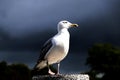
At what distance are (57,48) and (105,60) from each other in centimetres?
7506

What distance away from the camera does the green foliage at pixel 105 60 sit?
8506cm

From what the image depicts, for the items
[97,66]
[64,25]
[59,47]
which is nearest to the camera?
[59,47]

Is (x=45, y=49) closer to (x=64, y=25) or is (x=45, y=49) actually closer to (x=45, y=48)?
(x=45, y=48)

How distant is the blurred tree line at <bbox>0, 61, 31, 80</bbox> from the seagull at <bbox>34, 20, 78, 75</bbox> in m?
57.2

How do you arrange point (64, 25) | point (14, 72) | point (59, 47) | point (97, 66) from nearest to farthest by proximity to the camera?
1. point (59, 47)
2. point (64, 25)
3. point (14, 72)
4. point (97, 66)

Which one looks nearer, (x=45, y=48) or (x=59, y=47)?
(x=59, y=47)

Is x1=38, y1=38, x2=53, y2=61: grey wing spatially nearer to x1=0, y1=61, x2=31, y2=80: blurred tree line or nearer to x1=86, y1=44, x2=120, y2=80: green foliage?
x1=0, y1=61, x2=31, y2=80: blurred tree line

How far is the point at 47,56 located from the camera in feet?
60.9

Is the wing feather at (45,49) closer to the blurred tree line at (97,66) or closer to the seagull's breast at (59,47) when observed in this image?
the seagull's breast at (59,47)

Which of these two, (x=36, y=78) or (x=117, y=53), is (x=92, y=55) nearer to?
(x=117, y=53)

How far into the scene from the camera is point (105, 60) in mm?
92875

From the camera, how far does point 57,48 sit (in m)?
18.2

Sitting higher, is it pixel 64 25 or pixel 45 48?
pixel 64 25

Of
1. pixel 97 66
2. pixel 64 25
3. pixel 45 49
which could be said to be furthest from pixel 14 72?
pixel 64 25
